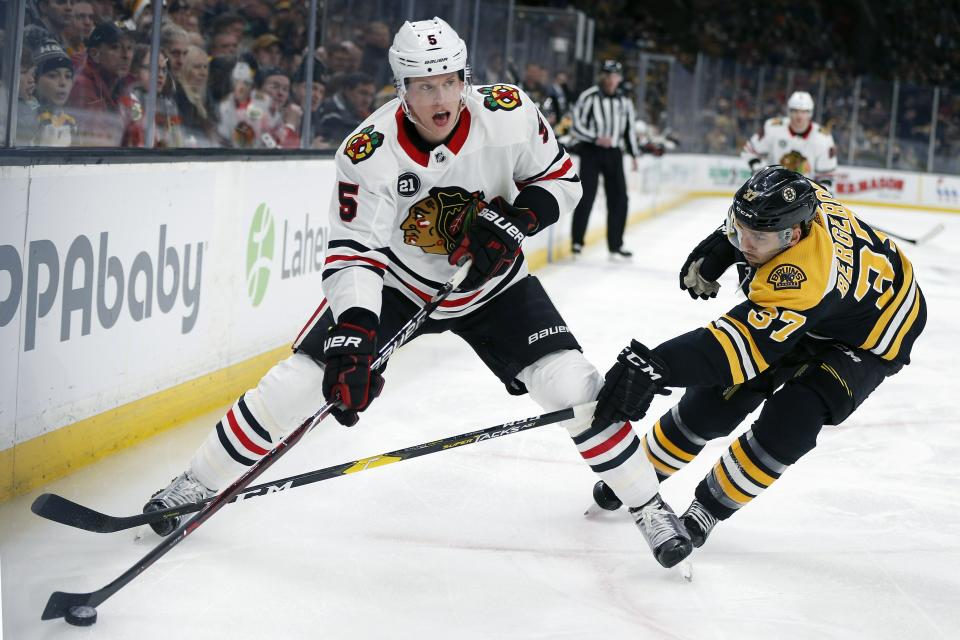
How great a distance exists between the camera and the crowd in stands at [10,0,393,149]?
260 centimetres

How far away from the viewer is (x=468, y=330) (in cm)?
228

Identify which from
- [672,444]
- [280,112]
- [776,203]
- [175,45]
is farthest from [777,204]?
[280,112]

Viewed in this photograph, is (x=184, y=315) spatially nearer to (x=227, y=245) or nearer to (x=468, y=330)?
(x=227, y=245)

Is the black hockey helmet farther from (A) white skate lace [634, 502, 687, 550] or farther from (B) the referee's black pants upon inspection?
(B) the referee's black pants

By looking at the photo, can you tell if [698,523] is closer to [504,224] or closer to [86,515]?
[504,224]

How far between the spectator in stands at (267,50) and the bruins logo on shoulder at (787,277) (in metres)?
2.30

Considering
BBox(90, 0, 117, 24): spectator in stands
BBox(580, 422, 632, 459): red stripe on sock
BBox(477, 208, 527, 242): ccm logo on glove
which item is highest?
BBox(90, 0, 117, 24): spectator in stands

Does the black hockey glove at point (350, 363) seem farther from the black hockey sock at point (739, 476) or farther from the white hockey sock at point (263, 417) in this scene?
the black hockey sock at point (739, 476)

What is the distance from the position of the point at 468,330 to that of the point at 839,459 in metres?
1.33

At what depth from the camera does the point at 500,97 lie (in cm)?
222

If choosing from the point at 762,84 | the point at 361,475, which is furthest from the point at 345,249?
the point at 762,84

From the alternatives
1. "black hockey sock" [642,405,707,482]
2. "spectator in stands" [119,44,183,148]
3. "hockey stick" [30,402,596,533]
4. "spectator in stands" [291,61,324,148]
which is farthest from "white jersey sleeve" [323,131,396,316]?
"spectator in stands" [291,61,324,148]

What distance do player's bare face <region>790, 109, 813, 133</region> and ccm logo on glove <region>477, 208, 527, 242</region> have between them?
5172 millimetres

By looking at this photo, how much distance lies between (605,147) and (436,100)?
16.8 ft
